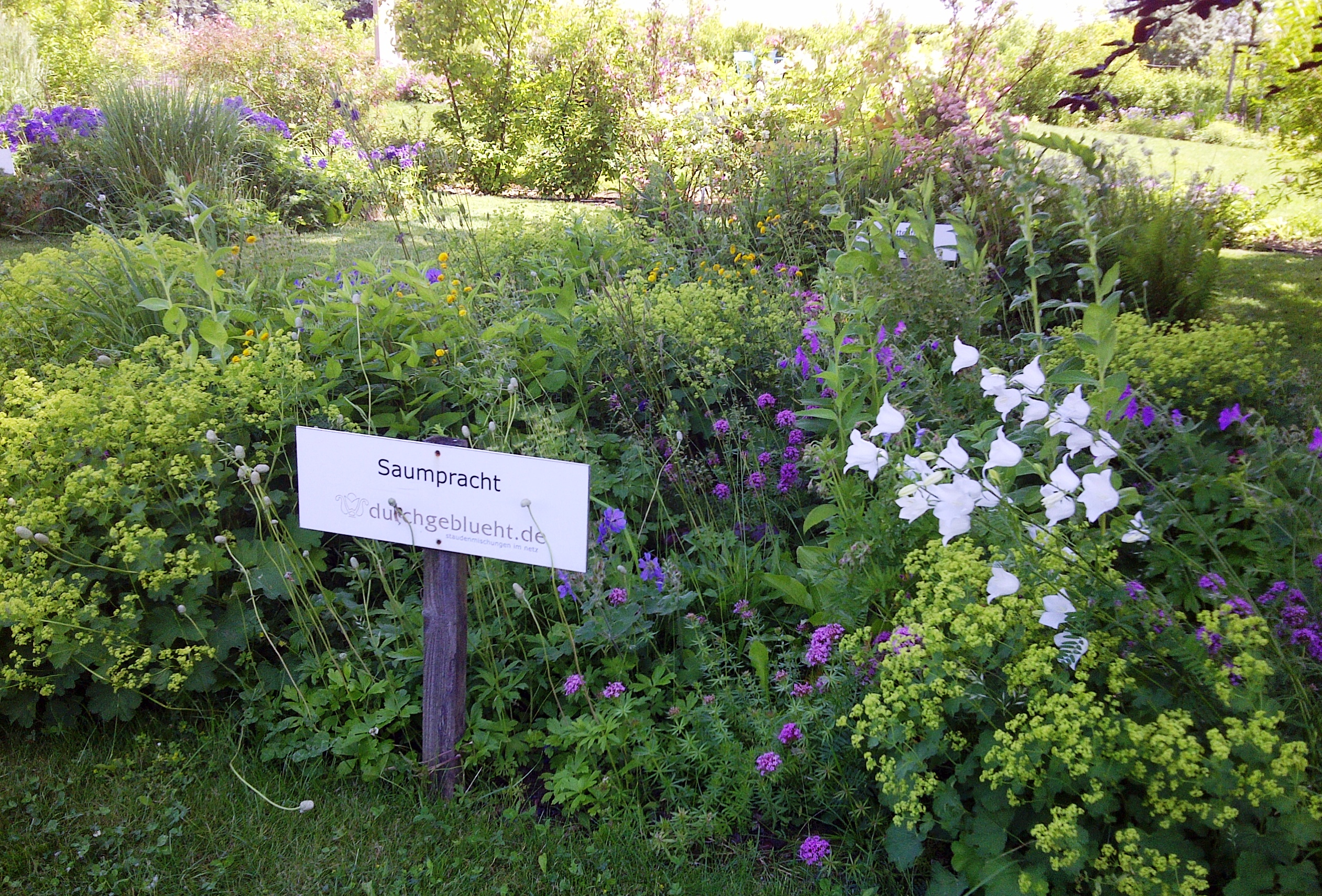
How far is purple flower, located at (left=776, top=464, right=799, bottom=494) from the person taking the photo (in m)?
2.60

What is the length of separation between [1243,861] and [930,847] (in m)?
→ 0.58

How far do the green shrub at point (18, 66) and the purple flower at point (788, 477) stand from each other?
34.7 feet

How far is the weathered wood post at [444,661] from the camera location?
1961mm

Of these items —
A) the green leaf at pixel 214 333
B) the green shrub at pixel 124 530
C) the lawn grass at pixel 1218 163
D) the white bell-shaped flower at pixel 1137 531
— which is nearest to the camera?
the white bell-shaped flower at pixel 1137 531

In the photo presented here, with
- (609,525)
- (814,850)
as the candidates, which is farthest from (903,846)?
(609,525)

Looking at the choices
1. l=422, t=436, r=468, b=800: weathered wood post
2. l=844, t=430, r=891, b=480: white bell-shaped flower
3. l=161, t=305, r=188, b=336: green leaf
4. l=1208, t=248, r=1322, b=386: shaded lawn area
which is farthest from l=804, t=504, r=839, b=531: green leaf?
l=1208, t=248, r=1322, b=386: shaded lawn area

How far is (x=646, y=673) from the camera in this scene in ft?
7.40

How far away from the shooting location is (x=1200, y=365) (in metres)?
2.37

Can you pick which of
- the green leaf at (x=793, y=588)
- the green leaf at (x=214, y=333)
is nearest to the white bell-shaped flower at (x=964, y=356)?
the green leaf at (x=793, y=588)

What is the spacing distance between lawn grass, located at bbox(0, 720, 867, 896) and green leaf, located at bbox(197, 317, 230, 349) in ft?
3.81

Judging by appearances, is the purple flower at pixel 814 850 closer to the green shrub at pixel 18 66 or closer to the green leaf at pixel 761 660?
the green leaf at pixel 761 660

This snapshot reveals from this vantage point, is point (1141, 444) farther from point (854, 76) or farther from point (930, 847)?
point (854, 76)

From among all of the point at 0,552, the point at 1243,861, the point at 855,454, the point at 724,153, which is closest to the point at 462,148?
the point at 724,153

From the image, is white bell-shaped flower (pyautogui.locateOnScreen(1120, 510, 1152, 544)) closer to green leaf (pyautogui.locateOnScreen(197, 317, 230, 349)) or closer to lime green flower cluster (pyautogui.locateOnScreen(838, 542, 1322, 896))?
lime green flower cluster (pyautogui.locateOnScreen(838, 542, 1322, 896))
